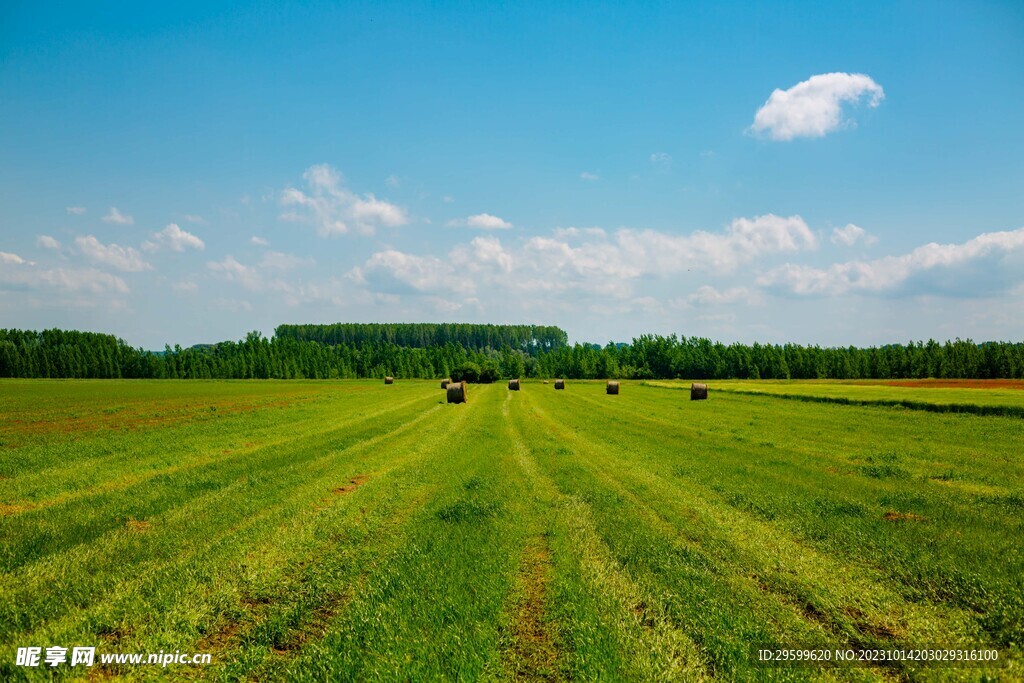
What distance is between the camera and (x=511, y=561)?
26.9 ft

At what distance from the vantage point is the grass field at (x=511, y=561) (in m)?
5.68

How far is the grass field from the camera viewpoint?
18.6 feet

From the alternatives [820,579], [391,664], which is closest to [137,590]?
[391,664]

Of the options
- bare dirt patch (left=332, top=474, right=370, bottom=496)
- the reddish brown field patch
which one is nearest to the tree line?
the reddish brown field patch

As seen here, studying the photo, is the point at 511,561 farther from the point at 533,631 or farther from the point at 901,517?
the point at 901,517

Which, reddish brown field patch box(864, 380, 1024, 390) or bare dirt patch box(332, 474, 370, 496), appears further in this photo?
reddish brown field patch box(864, 380, 1024, 390)

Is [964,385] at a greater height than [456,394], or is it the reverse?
[456,394]

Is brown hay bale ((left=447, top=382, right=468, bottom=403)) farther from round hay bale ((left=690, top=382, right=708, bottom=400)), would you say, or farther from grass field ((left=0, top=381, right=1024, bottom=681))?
grass field ((left=0, top=381, right=1024, bottom=681))

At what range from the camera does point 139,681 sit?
5266 millimetres

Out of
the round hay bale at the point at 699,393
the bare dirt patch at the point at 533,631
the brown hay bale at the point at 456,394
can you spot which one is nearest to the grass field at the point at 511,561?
the bare dirt patch at the point at 533,631

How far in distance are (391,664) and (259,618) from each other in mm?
2255

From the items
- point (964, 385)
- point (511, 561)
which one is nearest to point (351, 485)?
point (511, 561)

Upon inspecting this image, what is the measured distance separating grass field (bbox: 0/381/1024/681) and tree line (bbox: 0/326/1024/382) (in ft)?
302

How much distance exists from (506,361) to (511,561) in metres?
174
